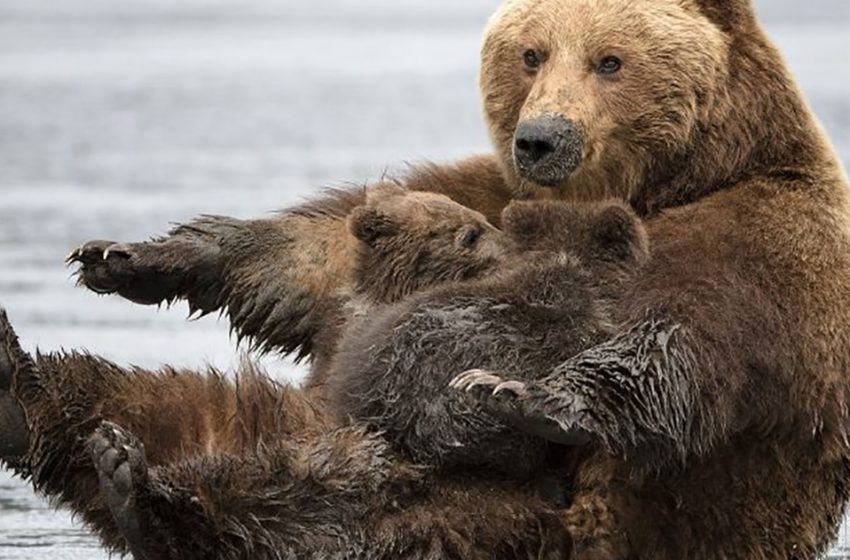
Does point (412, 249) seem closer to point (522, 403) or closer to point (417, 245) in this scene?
point (417, 245)

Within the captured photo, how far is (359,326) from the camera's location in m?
5.97

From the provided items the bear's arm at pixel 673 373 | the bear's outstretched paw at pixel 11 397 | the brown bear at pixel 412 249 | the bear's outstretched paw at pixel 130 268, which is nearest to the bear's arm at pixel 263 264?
the bear's outstretched paw at pixel 130 268

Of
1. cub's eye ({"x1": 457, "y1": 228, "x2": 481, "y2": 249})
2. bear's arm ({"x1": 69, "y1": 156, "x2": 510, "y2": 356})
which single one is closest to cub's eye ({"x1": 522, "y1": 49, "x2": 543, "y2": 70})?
bear's arm ({"x1": 69, "y1": 156, "x2": 510, "y2": 356})

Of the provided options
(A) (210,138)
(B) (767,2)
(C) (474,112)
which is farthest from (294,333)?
(B) (767,2)

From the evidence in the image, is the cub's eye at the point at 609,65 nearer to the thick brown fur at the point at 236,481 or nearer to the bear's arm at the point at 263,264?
the bear's arm at the point at 263,264

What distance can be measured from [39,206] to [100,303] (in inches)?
85.4

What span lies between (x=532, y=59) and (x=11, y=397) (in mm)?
1736

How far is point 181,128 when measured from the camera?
17.6m

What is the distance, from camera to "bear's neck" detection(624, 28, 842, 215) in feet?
20.0

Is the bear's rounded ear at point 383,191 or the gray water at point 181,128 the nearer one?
the bear's rounded ear at point 383,191

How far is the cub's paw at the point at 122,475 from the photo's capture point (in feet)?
17.4

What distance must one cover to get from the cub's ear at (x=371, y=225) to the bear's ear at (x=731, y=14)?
41.9 inches

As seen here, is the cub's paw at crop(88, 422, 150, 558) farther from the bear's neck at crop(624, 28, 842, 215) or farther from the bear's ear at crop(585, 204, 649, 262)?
the bear's neck at crop(624, 28, 842, 215)

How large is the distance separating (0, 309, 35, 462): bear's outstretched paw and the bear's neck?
→ 1765mm
